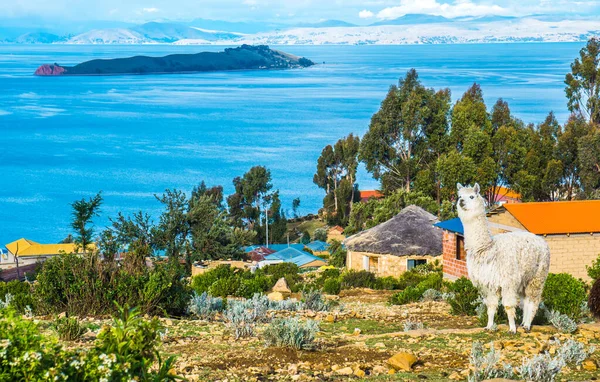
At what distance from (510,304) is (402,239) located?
1696cm

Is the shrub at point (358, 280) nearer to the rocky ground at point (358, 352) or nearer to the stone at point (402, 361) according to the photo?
the rocky ground at point (358, 352)

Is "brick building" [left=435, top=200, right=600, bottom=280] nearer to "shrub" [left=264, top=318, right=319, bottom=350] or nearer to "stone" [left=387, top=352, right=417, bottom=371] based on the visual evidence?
"shrub" [left=264, top=318, right=319, bottom=350]

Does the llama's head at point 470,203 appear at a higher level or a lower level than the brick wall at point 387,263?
higher

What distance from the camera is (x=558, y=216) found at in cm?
2133

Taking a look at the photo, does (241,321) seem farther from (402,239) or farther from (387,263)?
(402,239)

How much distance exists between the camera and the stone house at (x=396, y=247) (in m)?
25.6

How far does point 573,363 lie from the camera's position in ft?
24.9

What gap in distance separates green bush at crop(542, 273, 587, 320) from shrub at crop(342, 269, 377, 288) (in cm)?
970

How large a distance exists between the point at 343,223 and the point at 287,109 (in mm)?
75931

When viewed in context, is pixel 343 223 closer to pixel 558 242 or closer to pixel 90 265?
pixel 558 242

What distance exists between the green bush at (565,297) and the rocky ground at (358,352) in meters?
0.97

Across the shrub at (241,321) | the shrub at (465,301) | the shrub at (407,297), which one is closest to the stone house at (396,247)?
the shrub at (407,297)

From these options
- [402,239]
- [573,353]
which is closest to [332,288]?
[402,239]

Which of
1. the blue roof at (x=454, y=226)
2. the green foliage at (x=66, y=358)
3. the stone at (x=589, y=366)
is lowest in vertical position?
the blue roof at (x=454, y=226)
